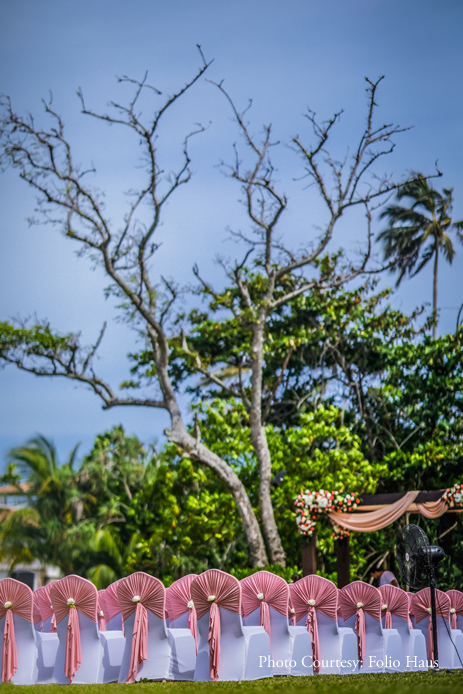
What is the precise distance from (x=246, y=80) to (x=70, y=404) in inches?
359

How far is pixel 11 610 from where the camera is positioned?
5.95 m

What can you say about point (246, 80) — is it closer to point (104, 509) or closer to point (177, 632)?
point (104, 509)

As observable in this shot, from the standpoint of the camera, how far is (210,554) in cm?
1684

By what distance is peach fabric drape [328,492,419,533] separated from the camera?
11.9m

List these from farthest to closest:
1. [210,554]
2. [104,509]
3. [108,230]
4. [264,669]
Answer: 1. [104,509]
2. [210,554]
3. [108,230]
4. [264,669]

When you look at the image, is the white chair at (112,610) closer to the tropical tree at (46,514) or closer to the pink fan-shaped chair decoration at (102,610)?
the pink fan-shaped chair decoration at (102,610)

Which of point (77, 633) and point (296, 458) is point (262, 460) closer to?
point (296, 458)

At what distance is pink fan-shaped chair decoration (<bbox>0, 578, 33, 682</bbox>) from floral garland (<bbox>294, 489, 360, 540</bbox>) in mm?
6520

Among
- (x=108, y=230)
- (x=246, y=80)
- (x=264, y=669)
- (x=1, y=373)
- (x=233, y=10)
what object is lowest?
(x=264, y=669)

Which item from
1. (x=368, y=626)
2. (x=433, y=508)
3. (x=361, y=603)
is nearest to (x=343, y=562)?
(x=433, y=508)

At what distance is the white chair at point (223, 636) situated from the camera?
19.5 feet

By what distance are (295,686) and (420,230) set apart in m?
19.0

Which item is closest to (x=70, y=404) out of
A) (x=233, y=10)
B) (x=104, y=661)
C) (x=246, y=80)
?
(x=246, y=80)

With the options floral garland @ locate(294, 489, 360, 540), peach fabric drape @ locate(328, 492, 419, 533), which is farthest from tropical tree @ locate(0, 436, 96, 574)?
peach fabric drape @ locate(328, 492, 419, 533)
